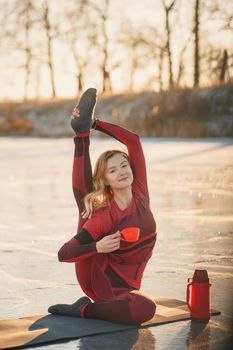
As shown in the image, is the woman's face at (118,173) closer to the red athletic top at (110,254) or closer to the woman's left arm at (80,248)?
the red athletic top at (110,254)

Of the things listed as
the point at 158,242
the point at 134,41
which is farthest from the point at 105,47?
the point at 158,242

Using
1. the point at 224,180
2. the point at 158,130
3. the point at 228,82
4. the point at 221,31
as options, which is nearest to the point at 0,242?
the point at 224,180

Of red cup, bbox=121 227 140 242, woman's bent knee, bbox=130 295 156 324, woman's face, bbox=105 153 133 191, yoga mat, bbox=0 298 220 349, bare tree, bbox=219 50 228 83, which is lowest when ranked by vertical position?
yoga mat, bbox=0 298 220 349

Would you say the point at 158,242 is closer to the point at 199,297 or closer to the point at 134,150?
the point at 134,150

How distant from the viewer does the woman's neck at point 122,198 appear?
16.1 ft

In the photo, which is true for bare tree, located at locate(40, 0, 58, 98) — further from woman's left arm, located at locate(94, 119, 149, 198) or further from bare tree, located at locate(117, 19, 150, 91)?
woman's left arm, located at locate(94, 119, 149, 198)

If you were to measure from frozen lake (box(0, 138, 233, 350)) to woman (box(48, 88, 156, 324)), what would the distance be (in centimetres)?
25

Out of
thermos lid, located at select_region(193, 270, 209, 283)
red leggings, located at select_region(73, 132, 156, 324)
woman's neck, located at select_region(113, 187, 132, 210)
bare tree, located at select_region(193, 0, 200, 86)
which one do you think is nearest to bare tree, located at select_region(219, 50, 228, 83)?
bare tree, located at select_region(193, 0, 200, 86)

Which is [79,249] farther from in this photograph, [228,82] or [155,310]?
[228,82]

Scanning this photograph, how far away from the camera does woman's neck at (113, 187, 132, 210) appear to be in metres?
4.92

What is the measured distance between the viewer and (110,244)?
4695 millimetres

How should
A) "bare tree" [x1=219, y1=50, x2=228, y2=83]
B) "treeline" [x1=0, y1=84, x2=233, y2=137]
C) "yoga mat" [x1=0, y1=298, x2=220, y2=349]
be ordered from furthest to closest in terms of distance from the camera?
"bare tree" [x1=219, y1=50, x2=228, y2=83], "treeline" [x1=0, y1=84, x2=233, y2=137], "yoga mat" [x1=0, y1=298, x2=220, y2=349]

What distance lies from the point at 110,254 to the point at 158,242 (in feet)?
8.89

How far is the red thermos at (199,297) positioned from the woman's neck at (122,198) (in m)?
0.53
